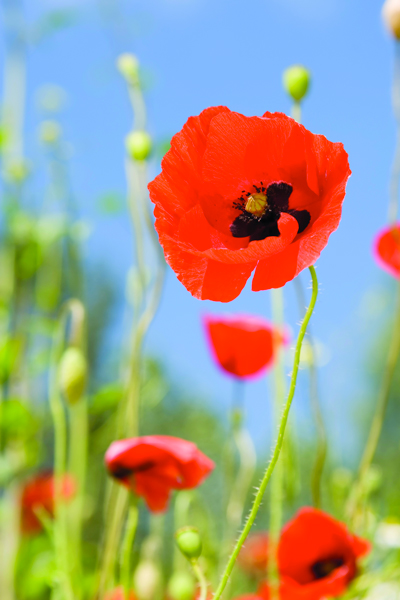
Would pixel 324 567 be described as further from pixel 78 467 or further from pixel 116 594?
pixel 78 467

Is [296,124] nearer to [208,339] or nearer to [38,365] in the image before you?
[208,339]

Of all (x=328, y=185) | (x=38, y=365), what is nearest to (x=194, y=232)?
(x=328, y=185)

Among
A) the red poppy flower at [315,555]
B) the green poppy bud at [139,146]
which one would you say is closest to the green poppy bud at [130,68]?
the green poppy bud at [139,146]

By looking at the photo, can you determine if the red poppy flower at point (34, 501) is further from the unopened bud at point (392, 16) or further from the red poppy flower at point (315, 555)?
the unopened bud at point (392, 16)

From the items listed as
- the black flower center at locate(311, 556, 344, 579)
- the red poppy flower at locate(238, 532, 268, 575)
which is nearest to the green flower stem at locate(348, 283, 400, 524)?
the black flower center at locate(311, 556, 344, 579)

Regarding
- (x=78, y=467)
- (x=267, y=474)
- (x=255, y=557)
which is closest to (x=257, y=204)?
(x=267, y=474)
